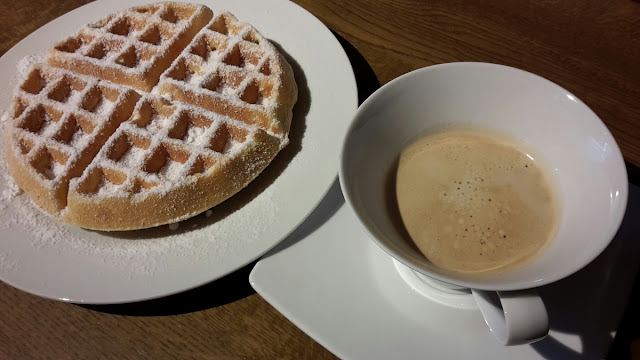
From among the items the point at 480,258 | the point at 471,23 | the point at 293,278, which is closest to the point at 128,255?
the point at 293,278

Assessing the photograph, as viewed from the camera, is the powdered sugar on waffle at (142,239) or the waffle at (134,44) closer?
the powdered sugar on waffle at (142,239)

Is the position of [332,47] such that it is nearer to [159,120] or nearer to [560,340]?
[159,120]

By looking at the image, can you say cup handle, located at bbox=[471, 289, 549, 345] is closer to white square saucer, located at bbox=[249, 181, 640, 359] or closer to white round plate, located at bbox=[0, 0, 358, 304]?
white square saucer, located at bbox=[249, 181, 640, 359]

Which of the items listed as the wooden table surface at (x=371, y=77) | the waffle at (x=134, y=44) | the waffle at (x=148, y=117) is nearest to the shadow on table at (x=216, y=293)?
the wooden table surface at (x=371, y=77)

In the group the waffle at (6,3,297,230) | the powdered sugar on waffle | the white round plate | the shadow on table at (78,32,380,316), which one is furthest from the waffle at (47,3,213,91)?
the shadow on table at (78,32,380,316)

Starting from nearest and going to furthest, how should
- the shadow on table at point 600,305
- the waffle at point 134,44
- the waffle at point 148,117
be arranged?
the shadow on table at point 600,305
the waffle at point 148,117
the waffle at point 134,44

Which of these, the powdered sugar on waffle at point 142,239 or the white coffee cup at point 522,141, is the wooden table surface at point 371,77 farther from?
the white coffee cup at point 522,141

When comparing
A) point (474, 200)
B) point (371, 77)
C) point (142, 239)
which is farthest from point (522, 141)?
point (142, 239)
